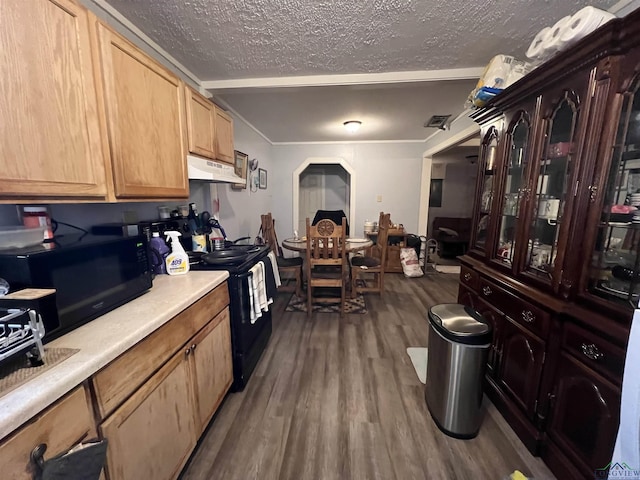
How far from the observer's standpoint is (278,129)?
3.90m

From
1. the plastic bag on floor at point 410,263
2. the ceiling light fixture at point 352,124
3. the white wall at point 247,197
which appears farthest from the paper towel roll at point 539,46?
the plastic bag on floor at point 410,263

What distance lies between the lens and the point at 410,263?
4285 mm

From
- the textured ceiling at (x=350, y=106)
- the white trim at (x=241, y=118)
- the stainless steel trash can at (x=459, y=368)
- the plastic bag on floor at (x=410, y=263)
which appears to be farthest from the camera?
the plastic bag on floor at (x=410, y=263)

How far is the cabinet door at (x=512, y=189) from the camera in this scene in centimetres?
147

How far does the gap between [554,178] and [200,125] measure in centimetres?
217

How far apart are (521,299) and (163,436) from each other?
186 cm

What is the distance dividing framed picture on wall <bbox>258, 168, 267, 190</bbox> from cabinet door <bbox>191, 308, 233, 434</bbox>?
293 centimetres

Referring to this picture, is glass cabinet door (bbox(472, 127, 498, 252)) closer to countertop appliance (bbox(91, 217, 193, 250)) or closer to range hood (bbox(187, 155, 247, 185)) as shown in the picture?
range hood (bbox(187, 155, 247, 185))

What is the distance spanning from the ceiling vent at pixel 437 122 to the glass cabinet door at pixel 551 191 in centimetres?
209

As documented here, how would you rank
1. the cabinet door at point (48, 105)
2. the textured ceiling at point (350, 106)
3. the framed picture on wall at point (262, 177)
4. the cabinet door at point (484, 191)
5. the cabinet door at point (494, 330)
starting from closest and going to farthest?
the cabinet door at point (48, 105)
the cabinet door at point (494, 330)
the cabinet door at point (484, 191)
the textured ceiling at point (350, 106)
the framed picture on wall at point (262, 177)

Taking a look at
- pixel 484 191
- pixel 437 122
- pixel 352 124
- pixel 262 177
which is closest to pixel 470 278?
pixel 484 191

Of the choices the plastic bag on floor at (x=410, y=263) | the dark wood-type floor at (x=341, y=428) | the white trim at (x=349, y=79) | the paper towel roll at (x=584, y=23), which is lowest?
the dark wood-type floor at (x=341, y=428)

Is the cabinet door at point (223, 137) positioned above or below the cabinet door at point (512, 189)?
above

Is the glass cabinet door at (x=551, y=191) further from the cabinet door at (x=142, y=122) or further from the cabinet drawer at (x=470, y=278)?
the cabinet door at (x=142, y=122)
